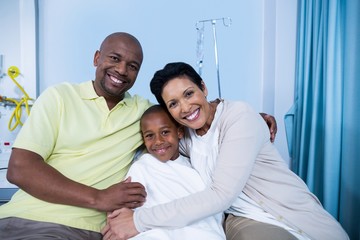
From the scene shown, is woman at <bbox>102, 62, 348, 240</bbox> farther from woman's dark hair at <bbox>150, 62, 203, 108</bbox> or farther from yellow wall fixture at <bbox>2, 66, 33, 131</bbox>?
yellow wall fixture at <bbox>2, 66, 33, 131</bbox>

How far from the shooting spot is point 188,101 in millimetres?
1069

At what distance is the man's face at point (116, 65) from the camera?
118 centimetres

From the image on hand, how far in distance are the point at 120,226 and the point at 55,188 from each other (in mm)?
281

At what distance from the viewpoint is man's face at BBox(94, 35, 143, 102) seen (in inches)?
46.6

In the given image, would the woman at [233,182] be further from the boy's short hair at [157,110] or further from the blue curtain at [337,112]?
the blue curtain at [337,112]

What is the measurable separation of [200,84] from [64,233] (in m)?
0.82

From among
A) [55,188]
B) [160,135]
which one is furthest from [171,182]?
[55,188]

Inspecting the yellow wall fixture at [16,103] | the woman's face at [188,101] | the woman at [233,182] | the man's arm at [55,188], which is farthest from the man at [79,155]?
the yellow wall fixture at [16,103]

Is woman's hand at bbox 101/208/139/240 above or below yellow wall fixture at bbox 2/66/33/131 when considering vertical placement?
below

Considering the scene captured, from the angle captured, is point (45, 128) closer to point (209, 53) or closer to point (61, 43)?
point (61, 43)

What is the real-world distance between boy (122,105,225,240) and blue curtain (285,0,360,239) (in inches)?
29.2

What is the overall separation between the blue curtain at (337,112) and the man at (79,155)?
41 cm

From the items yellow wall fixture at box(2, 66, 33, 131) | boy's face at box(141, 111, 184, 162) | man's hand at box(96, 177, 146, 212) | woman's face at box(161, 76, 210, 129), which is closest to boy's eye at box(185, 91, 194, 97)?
woman's face at box(161, 76, 210, 129)

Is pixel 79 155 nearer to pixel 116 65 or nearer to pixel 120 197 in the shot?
pixel 120 197
